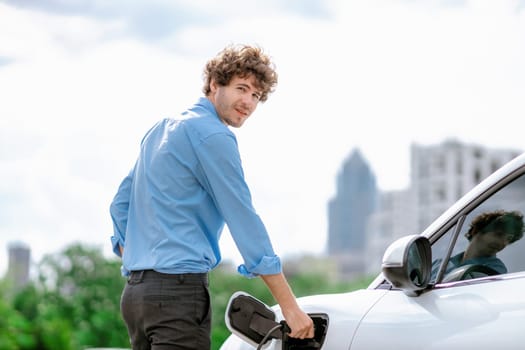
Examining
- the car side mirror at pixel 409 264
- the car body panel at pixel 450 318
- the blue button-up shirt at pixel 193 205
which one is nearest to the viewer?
the car body panel at pixel 450 318

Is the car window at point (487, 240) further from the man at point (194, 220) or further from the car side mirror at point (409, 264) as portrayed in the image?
the man at point (194, 220)

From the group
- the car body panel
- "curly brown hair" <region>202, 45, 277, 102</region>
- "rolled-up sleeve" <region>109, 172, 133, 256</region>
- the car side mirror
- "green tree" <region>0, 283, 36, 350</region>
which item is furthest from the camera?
"green tree" <region>0, 283, 36, 350</region>

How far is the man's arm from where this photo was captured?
3.17 m

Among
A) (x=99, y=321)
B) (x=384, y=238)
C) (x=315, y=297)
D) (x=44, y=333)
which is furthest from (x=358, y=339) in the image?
(x=384, y=238)

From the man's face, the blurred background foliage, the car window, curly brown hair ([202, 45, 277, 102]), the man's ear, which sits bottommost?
the blurred background foliage

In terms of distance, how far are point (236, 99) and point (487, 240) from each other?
976mm

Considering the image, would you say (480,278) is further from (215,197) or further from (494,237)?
(215,197)

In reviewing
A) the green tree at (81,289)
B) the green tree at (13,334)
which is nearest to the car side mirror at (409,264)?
the green tree at (13,334)

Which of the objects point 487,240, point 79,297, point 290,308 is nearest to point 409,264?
point 487,240

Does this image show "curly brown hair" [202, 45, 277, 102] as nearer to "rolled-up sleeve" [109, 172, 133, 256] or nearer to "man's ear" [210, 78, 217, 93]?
"man's ear" [210, 78, 217, 93]

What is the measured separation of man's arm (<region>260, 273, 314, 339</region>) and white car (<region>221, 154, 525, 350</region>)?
0.27ft

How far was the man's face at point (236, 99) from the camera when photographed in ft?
11.3

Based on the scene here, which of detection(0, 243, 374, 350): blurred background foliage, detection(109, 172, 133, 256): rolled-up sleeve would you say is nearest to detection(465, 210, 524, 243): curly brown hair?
detection(109, 172, 133, 256): rolled-up sleeve

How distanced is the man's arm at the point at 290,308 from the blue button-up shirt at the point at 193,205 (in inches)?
1.5
